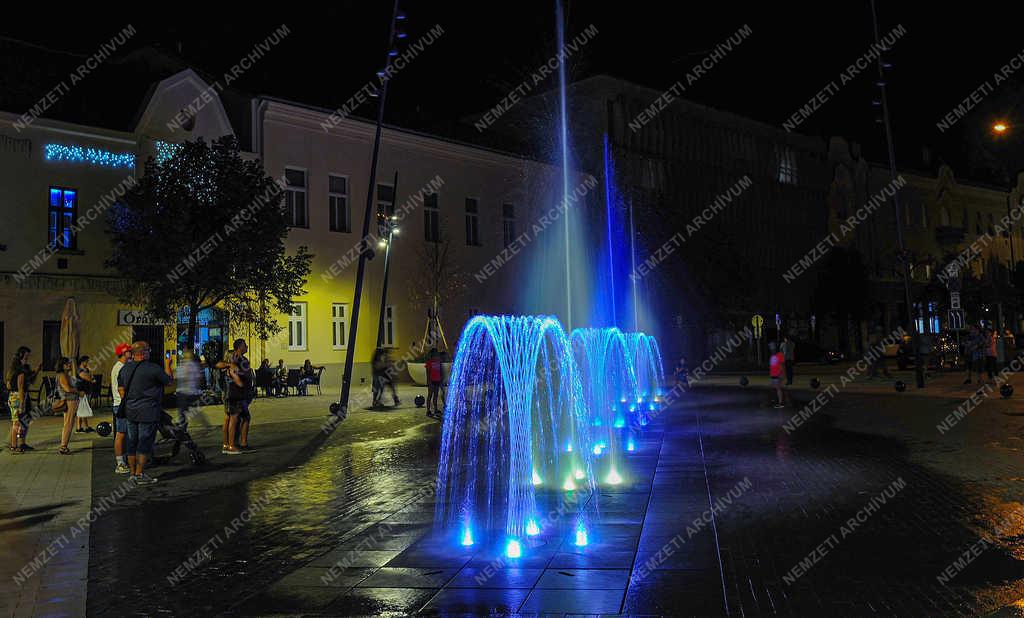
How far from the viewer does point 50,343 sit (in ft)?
82.4

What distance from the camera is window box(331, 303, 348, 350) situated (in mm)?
32438

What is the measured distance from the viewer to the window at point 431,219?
36.8 meters

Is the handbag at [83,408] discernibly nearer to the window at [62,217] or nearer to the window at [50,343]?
the window at [50,343]

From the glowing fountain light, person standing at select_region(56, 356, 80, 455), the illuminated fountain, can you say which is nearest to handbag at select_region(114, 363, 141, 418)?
person standing at select_region(56, 356, 80, 455)

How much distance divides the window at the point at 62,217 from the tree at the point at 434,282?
13.9 meters

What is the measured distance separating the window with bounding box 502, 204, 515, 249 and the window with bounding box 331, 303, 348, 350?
1092 centimetres

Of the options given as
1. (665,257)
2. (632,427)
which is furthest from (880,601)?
(665,257)

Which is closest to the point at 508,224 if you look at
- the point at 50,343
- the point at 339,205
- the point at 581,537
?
the point at 339,205

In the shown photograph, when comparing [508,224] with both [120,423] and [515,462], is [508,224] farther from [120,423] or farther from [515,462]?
[515,462]

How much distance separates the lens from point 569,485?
33.1 feet

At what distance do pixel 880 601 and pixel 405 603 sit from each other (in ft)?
11.1

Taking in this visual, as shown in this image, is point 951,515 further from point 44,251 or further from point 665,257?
point 665,257

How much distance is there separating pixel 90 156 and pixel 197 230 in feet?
20.6

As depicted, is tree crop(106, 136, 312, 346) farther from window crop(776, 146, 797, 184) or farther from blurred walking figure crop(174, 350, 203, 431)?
window crop(776, 146, 797, 184)
